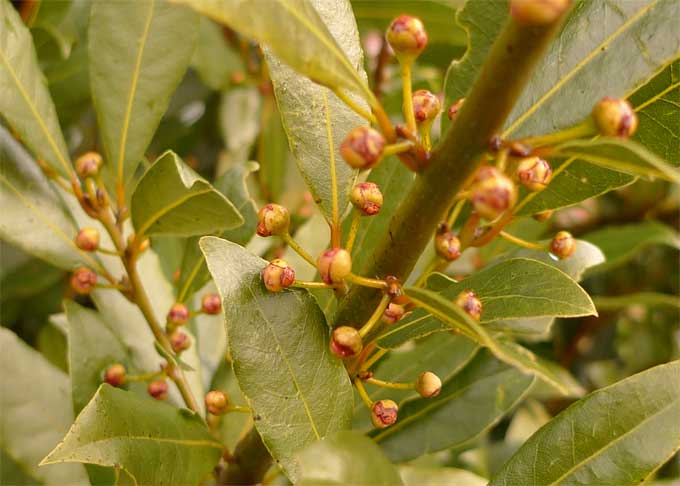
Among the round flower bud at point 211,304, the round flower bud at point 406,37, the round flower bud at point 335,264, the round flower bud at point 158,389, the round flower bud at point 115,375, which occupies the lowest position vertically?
the round flower bud at point 158,389

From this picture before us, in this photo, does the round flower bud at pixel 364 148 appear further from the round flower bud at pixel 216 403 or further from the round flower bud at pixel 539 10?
the round flower bud at pixel 216 403

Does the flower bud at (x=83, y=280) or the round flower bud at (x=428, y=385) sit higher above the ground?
the round flower bud at (x=428, y=385)

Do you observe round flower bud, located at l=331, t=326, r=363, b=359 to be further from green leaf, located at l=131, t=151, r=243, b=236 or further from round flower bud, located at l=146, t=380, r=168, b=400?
round flower bud, located at l=146, t=380, r=168, b=400

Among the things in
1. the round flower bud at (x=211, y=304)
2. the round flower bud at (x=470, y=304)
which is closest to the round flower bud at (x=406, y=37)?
the round flower bud at (x=470, y=304)

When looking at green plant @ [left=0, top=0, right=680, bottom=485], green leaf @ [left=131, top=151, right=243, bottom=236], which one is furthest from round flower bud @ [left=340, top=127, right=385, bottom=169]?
green leaf @ [left=131, top=151, right=243, bottom=236]

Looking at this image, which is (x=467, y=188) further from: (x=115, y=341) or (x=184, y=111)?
(x=184, y=111)

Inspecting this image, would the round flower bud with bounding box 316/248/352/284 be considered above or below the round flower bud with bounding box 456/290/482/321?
below
